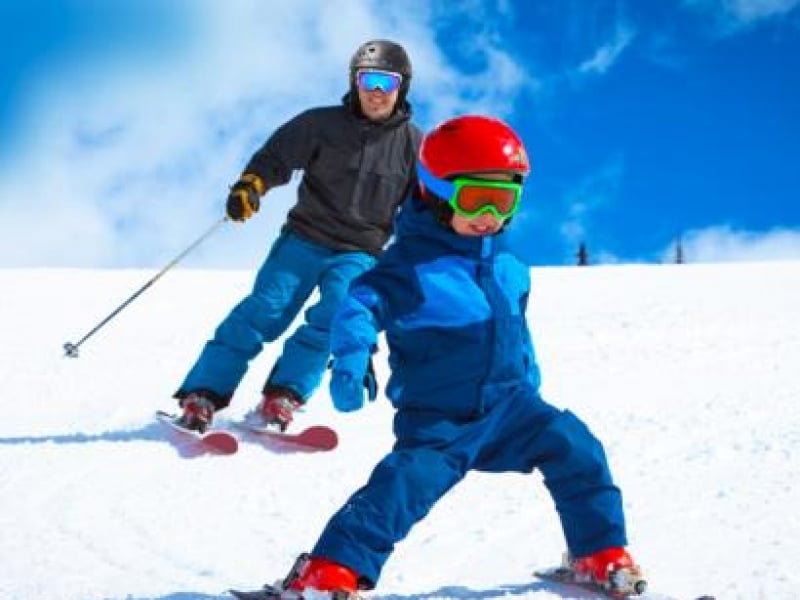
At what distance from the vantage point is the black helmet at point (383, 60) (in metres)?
5.23

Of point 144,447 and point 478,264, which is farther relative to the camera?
point 144,447

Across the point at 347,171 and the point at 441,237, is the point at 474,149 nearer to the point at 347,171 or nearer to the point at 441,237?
the point at 441,237

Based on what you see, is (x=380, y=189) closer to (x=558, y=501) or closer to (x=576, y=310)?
(x=558, y=501)

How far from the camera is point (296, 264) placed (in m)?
5.26

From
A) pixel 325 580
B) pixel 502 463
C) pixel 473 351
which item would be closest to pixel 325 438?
pixel 502 463

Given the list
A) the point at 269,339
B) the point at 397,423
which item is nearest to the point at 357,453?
the point at 269,339

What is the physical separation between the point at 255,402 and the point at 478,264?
3292 mm

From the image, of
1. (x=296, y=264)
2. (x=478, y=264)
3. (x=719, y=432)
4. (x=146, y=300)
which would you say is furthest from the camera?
(x=146, y=300)

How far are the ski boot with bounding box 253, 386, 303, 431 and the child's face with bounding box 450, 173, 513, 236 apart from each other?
243cm

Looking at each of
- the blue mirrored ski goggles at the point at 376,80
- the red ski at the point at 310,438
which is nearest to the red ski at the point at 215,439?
the red ski at the point at 310,438

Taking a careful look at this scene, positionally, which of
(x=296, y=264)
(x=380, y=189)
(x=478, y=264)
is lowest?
(x=478, y=264)

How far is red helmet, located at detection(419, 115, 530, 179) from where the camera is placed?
2.85m

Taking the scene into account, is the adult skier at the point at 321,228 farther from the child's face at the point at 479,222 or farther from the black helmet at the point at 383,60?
the child's face at the point at 479,222

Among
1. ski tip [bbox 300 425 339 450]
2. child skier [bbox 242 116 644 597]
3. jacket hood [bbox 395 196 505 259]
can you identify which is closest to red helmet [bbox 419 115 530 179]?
child skier [bbox 242 116 644 597]
